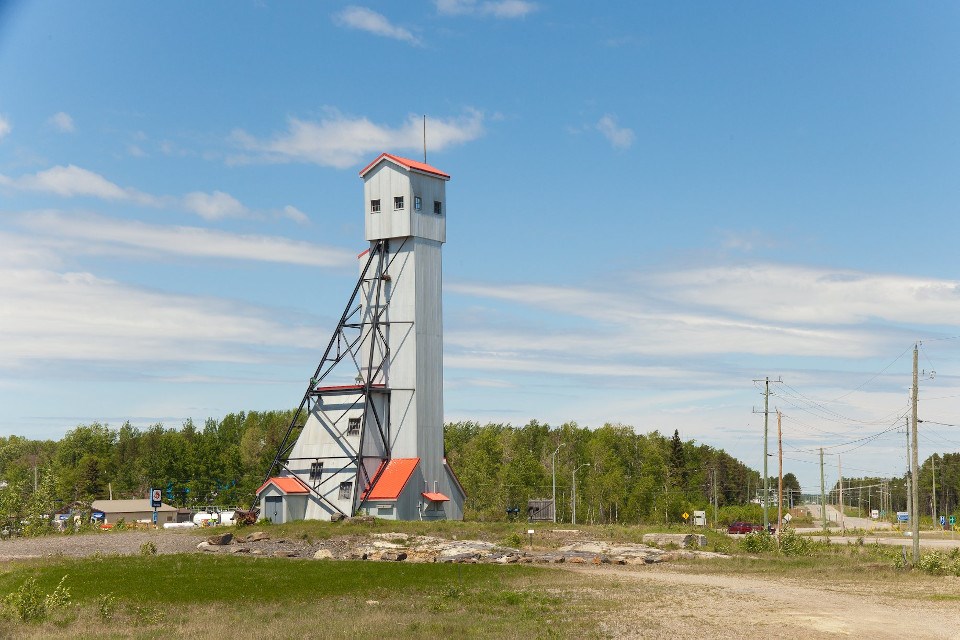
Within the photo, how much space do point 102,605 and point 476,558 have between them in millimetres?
25145

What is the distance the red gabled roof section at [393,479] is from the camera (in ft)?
248

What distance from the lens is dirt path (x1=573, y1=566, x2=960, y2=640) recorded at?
29.6 meters

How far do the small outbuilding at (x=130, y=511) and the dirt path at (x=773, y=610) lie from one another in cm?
10046

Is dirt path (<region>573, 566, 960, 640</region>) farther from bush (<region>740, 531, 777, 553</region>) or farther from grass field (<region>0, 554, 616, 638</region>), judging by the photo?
bush (<region>740, 531, 777, 553</region>)

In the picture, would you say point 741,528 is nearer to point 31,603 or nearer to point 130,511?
point 31,603

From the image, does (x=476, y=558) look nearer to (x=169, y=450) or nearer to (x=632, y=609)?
(x=632, y=609)

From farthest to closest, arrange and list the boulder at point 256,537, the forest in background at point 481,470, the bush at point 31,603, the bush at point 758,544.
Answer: the forest in background at point 481,470
the boulder at point 256,537
the bush at point 758,544
the bush at point 31,603

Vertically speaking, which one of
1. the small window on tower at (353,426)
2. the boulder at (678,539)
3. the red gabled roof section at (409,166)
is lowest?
the boulder at (678,539)

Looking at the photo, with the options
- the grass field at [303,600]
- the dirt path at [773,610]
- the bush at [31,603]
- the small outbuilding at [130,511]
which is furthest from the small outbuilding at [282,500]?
the small outbuilding at [130,511]

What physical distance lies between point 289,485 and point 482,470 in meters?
52.6

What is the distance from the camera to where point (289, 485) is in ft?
260

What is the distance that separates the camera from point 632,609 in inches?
1352

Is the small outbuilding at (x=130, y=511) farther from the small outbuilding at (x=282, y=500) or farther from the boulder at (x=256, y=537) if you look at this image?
the boulder at (x=256, y=537)

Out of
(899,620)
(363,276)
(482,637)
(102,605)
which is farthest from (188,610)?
(363,276)
